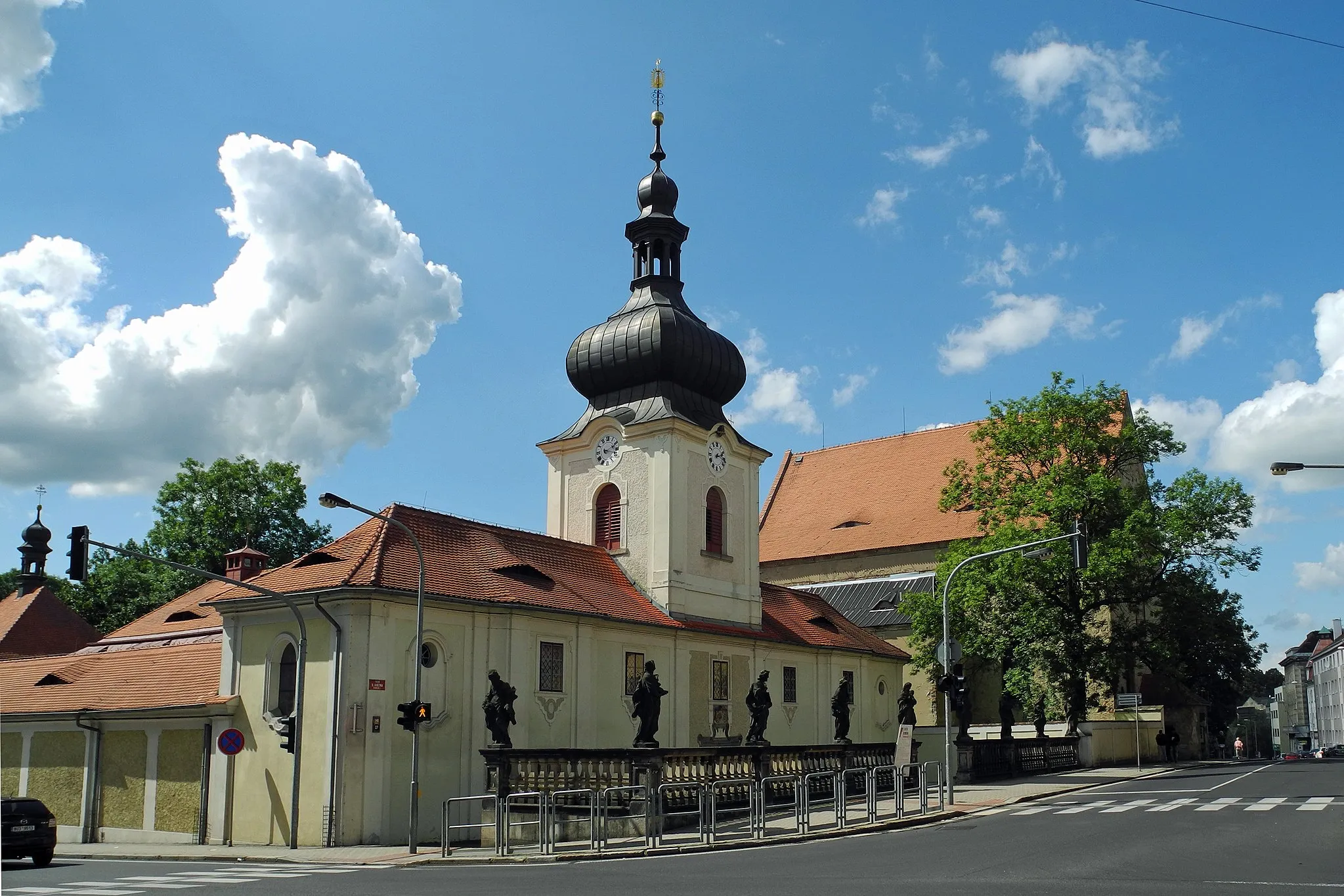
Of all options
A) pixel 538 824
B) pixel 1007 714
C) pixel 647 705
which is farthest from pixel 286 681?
pixel 1007 714

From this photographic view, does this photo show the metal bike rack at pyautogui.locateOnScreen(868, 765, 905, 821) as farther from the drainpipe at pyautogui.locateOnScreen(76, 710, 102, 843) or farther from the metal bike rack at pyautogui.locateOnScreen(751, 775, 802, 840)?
the drainpipe at pyautogui.locateOnScreen(76, 710, 102, 843)

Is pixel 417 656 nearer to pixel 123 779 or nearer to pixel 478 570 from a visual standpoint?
pixel 478 570

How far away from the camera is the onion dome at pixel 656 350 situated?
3703cm

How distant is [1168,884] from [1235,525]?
3298cm

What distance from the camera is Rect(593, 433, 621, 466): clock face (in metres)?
37.3

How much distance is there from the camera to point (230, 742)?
25.2m

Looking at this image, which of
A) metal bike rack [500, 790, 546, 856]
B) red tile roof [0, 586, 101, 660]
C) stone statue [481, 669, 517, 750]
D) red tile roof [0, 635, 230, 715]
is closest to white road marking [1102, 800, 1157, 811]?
metal bike rack [500, 790, 546, 856]

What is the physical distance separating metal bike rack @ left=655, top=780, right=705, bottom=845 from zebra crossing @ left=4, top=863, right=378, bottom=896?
500 cm

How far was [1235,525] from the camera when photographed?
42.8m

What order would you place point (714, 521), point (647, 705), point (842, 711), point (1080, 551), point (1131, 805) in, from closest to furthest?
point (1131, 805) → point (1080, 551) → point (647, 705) → point (842, 711) → point (714, 521)

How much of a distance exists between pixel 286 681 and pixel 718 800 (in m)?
10.0

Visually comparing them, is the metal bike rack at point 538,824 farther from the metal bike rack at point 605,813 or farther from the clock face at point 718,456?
the clock face at point 718,456

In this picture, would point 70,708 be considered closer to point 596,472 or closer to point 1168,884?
point 596,472

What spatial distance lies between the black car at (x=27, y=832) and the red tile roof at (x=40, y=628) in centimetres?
2365
